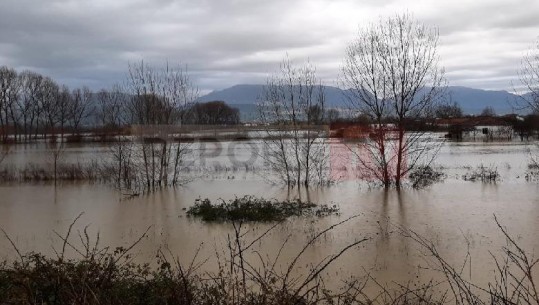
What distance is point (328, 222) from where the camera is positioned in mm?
10320

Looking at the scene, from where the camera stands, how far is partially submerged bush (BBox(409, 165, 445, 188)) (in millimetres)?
15611

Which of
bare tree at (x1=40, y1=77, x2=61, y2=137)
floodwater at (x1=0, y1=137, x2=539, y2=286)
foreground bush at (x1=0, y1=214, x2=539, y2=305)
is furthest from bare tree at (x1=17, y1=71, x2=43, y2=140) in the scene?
foreground bush at (x1=0, y1=214, x2=539, y2=305)

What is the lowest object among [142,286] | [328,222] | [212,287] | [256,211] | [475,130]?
[328,222]

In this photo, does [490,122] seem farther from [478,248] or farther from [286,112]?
[478,248]

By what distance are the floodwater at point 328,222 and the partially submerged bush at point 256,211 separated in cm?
36

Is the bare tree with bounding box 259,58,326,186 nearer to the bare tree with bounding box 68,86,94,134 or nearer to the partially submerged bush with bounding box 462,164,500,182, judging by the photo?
the partially submerged bush with bounding box 462,164,500,182

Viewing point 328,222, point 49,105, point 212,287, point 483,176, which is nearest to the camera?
point 212,287

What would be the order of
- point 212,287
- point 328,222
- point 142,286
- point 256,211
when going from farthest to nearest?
point 256,211 < point 328,222 < point 142,286 < point 212,287

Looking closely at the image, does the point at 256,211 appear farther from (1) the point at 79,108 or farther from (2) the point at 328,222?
(1) the point at 79,108

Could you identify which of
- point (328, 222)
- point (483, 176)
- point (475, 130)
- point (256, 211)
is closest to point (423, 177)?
point (483, 176)

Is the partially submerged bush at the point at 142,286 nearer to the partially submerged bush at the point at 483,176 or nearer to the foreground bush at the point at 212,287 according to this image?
the foreground bush at the point at 212,287

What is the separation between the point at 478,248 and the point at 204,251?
4386mm

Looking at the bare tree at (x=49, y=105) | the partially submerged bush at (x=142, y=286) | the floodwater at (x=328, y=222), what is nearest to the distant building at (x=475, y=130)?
the floodwater at (x=328, y=222)

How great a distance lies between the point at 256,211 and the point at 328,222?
5.40 ft
